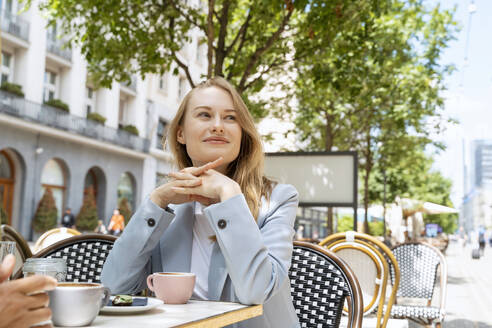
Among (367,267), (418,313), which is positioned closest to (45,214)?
(418,313)

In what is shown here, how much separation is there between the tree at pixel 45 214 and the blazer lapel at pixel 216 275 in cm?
2312

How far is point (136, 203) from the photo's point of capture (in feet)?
103

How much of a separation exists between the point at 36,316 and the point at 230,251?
2.40 ft

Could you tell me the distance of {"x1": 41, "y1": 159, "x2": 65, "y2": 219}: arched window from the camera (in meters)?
24.9

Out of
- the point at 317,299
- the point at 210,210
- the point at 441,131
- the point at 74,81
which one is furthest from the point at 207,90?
the point at 74,81

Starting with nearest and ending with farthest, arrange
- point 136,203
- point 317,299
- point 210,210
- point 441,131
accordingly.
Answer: point 210,210
point 317,299
point 441,131
point 136,203

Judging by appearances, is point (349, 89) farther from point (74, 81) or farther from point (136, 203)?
point (136, 203)

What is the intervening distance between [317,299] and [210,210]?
0.77 meters

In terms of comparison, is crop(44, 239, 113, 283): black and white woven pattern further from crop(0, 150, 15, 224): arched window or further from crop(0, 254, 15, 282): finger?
crop(0, 150, 15, 224): arched window

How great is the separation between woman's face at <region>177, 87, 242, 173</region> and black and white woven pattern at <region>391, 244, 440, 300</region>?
3860 mm

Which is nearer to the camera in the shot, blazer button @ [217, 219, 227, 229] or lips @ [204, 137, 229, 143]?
blazer button @ [217, 219, 227, 229]

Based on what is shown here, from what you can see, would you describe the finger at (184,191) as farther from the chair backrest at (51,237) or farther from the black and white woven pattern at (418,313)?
the black and white woven pattern at (418,313)

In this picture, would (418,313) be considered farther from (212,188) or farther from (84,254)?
(212,188)

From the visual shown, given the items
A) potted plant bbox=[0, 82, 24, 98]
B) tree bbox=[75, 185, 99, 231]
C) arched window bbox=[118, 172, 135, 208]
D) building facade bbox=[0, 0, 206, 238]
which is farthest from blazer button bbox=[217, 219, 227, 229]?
arched window bbox=[118, 172, 135, 208]
